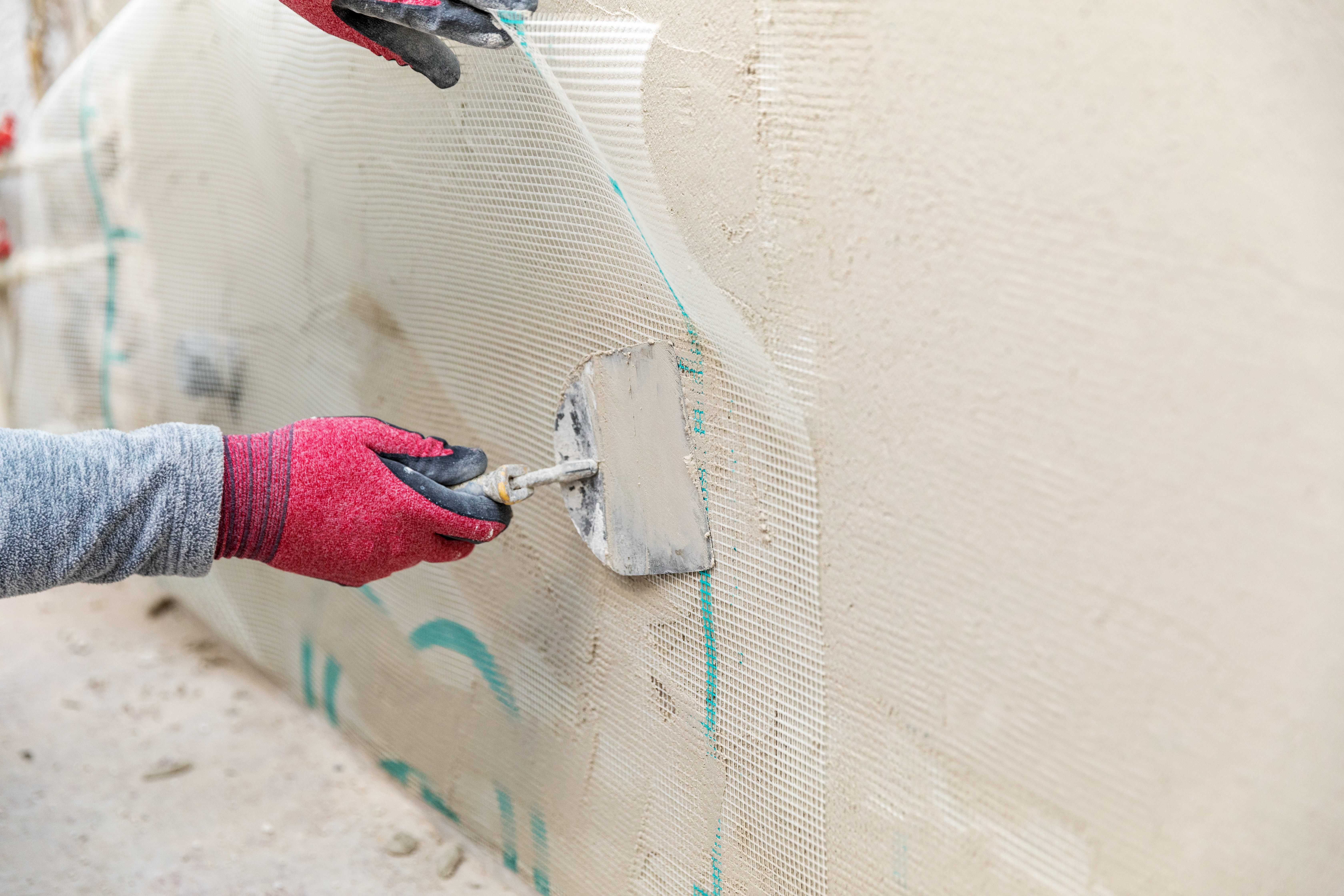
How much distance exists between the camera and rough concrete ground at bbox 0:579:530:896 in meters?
1.57

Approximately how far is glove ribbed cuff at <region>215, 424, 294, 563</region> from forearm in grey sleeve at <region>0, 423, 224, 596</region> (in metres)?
0.02

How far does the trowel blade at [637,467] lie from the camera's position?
1.10 m

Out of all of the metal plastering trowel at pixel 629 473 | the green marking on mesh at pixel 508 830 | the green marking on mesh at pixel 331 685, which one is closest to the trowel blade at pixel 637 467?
the metal plastering trowel at pixel 629 473

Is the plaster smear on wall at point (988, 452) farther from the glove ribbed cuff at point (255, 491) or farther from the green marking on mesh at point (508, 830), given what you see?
the glove ribbed cuff at point (255, 491)

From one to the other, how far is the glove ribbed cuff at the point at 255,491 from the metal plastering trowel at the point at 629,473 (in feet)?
0.64

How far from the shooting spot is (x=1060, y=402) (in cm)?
77

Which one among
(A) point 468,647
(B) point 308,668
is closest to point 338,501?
(A) point 468,647

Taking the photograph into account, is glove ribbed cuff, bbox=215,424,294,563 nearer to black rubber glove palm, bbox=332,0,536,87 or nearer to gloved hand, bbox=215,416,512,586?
gloved hand, bbox=215,416,512,586

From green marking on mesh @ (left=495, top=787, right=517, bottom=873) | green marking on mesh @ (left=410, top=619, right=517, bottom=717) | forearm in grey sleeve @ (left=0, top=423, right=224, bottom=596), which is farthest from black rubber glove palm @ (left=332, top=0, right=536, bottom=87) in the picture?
green marking on mesh @ (left=495, top=787, right=517, bottom=873)

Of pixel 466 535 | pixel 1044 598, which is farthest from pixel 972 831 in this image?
pixel 466 535

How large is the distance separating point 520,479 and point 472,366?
0.96 feet

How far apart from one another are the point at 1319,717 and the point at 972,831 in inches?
11.7

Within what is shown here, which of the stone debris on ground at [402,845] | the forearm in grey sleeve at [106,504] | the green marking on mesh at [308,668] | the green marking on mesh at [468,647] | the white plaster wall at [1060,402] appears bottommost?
the stone debris on ground at [402,845]

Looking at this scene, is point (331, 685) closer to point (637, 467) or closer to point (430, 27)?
point (637, 467)
